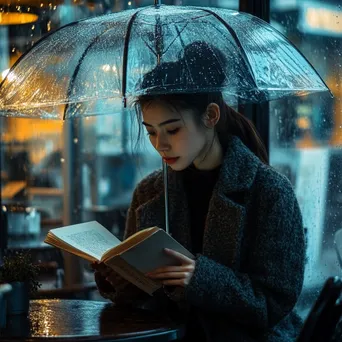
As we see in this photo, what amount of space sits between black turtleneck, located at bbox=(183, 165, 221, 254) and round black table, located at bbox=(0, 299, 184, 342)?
1.15ft

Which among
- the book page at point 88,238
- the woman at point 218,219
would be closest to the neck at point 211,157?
the woman at point 218,219

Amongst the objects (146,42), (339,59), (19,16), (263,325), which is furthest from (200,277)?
(19,16)

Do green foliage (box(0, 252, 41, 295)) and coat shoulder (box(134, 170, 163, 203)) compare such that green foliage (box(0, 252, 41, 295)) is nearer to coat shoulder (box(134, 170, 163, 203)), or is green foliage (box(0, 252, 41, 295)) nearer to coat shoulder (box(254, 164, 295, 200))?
coat shoulder (box(134, 170, 163, 203))

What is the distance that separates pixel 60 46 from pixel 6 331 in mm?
1104

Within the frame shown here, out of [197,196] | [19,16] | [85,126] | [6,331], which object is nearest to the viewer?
[6,331]

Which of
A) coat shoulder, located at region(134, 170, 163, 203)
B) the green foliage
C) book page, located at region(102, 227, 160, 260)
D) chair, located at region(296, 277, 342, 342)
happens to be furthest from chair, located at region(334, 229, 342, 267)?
the green foliage

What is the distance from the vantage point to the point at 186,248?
12.0 ft

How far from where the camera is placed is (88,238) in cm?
361

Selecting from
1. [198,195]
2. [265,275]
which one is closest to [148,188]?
[198,195]

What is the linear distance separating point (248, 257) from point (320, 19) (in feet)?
5.07

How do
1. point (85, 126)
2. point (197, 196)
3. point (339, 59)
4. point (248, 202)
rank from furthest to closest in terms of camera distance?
point (85, 126) < point (339, 59) < point (197, 196) < point (248, 202)

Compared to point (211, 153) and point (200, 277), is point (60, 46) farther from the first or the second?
point (200, 277)

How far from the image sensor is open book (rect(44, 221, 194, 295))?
320cm

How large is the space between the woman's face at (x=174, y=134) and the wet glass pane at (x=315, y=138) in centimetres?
104
